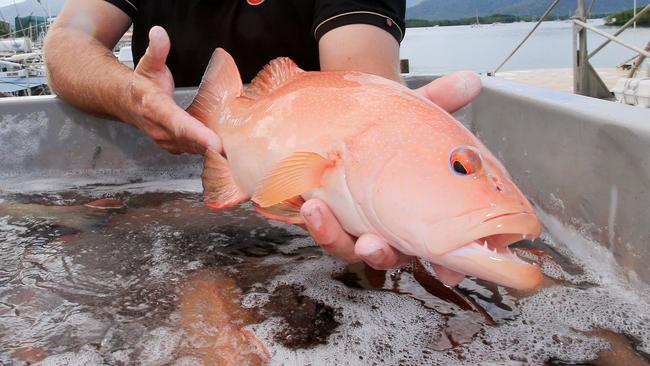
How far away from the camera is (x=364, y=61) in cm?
185

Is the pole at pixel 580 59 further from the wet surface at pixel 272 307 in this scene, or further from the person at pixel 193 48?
the wet surface at pixel 272 307

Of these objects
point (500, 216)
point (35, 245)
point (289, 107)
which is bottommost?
point (35, 245)

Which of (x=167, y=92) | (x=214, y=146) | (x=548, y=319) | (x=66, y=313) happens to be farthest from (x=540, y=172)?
(x=66, y=313)

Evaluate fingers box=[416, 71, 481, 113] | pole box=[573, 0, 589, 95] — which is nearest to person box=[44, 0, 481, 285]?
fingers box=[416, 71, 481, 113]

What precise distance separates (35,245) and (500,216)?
1354 millimetres

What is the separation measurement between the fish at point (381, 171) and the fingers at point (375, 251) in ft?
0.07

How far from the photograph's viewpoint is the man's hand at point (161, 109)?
1684 mm

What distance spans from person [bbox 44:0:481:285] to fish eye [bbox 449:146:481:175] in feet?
1.01

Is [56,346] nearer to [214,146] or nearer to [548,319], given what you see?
[214,146]

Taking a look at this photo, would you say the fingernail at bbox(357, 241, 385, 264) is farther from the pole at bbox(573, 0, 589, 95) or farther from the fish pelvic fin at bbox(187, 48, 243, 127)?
the pole at bbox(573, 0, 589, 95)

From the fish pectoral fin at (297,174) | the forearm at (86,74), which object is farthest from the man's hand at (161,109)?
the fish pectoral fin at (297,174)

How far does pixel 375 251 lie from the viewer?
1139 mm

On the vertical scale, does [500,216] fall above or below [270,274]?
above

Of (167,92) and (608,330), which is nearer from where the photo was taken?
(608,330)
